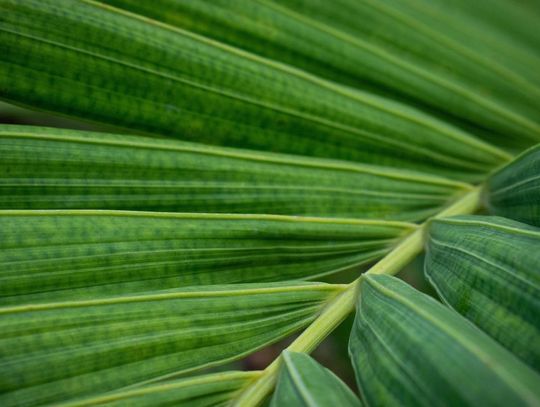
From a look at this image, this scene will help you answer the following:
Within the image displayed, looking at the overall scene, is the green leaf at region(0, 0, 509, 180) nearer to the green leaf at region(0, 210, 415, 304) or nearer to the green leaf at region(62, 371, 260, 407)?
the green leaf at region(0, 210, 415, 304)

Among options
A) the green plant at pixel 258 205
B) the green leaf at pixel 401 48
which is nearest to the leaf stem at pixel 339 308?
the green plant at pixel 258 205

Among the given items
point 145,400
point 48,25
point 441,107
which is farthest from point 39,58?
point 441,107

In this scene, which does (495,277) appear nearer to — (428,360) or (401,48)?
(428,360)

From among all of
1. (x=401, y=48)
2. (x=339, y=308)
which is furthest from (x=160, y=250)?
(x=401, y=48)

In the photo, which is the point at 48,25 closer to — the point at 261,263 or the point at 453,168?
the point at 261,263

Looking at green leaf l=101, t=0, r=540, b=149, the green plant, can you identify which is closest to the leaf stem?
the green plant

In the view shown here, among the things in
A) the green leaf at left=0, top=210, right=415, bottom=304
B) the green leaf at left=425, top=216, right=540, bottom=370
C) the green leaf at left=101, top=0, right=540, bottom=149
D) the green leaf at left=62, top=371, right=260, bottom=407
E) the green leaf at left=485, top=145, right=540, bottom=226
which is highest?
the green leaf at left=101, top=0, right=540, bottom=149

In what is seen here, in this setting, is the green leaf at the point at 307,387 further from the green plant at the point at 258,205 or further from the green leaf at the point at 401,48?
the green leaf at the point at 401,48
